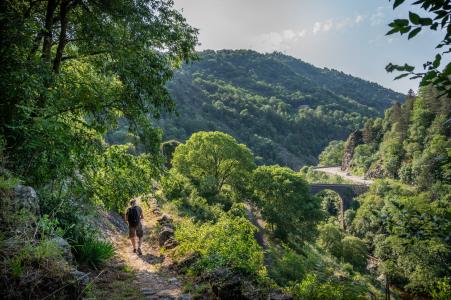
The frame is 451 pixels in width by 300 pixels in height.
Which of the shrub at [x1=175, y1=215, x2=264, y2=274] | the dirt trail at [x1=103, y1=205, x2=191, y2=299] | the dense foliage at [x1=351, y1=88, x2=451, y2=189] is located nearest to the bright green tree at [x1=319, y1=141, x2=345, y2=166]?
the dense foliage at [x1=351, y1=88, x2=451, y2=189]

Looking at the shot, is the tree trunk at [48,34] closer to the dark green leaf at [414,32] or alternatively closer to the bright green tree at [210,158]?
the dark green leaf at [414,32]

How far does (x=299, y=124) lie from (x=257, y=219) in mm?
110269

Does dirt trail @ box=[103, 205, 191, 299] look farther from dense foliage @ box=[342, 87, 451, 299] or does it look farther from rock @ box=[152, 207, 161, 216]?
dense foliage @ box=[342, 87, 451, 299]

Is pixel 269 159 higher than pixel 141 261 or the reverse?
higher

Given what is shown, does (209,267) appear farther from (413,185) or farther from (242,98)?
(242,98)

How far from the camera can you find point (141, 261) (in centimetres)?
880

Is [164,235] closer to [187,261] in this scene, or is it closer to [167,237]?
[167,237]

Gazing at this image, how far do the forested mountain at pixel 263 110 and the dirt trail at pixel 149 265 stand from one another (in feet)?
238

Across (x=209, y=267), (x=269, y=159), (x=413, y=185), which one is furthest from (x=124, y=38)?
(x=269, y=159)

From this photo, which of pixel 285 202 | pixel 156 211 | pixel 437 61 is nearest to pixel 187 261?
pixel 437 61

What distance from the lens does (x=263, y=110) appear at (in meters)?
134

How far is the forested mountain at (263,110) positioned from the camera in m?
111

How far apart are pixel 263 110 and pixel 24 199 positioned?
131 meters

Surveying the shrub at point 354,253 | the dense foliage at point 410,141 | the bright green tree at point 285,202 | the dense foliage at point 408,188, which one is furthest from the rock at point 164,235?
the dense foliage at point 410,141
